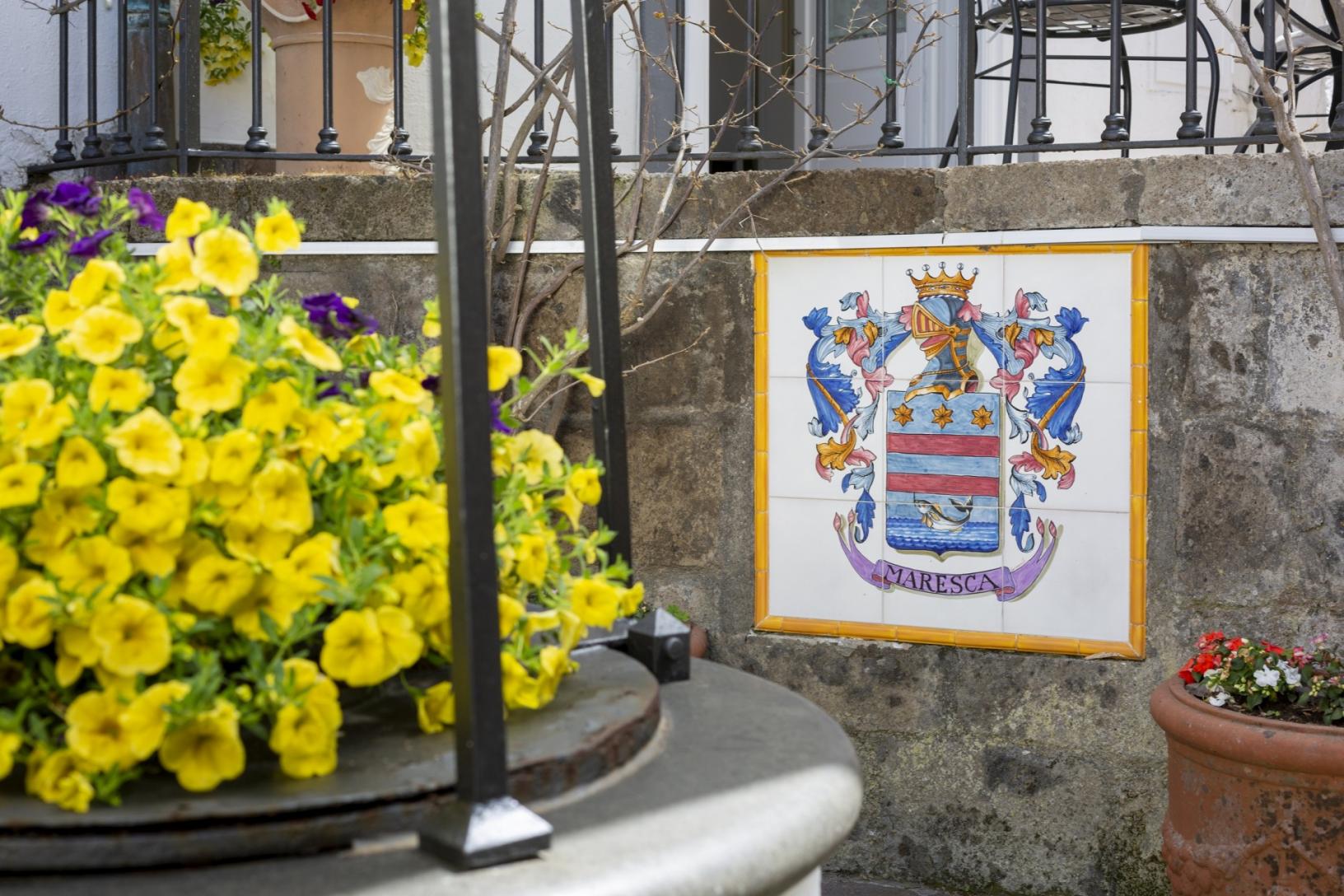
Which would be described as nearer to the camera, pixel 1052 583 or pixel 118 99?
pixel 1052 583

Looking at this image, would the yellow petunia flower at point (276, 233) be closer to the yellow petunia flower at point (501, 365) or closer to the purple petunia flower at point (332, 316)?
the purple petunia flower at point (332, 316)

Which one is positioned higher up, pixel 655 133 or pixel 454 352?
pixel 655 133

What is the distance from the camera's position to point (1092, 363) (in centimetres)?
302

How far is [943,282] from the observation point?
3.09m

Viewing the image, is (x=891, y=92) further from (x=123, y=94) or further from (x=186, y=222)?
(x=186, y=222)

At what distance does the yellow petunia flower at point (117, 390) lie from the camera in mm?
1010

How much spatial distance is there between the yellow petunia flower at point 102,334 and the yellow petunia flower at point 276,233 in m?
0.14

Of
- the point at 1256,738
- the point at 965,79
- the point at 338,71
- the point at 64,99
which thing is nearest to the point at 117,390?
the point at 1256,738

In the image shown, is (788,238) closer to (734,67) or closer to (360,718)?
(360,718)

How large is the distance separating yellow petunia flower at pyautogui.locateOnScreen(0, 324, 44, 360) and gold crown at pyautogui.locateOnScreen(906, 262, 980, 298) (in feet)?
7.40

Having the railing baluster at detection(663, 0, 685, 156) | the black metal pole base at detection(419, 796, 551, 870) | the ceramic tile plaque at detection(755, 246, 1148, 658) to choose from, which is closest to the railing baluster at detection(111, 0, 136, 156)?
the railing baluster at detection(663, 0, 685, 156)

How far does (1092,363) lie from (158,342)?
2321 millimetres

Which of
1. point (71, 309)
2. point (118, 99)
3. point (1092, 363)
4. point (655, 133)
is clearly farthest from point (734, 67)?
point (71, 309)

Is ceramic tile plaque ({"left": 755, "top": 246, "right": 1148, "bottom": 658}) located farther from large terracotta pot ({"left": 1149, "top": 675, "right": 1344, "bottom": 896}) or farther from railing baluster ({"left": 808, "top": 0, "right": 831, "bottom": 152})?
large terracotta pot ({"left": 1149, "top": 675, "right": 1344, "bottom": 896})
